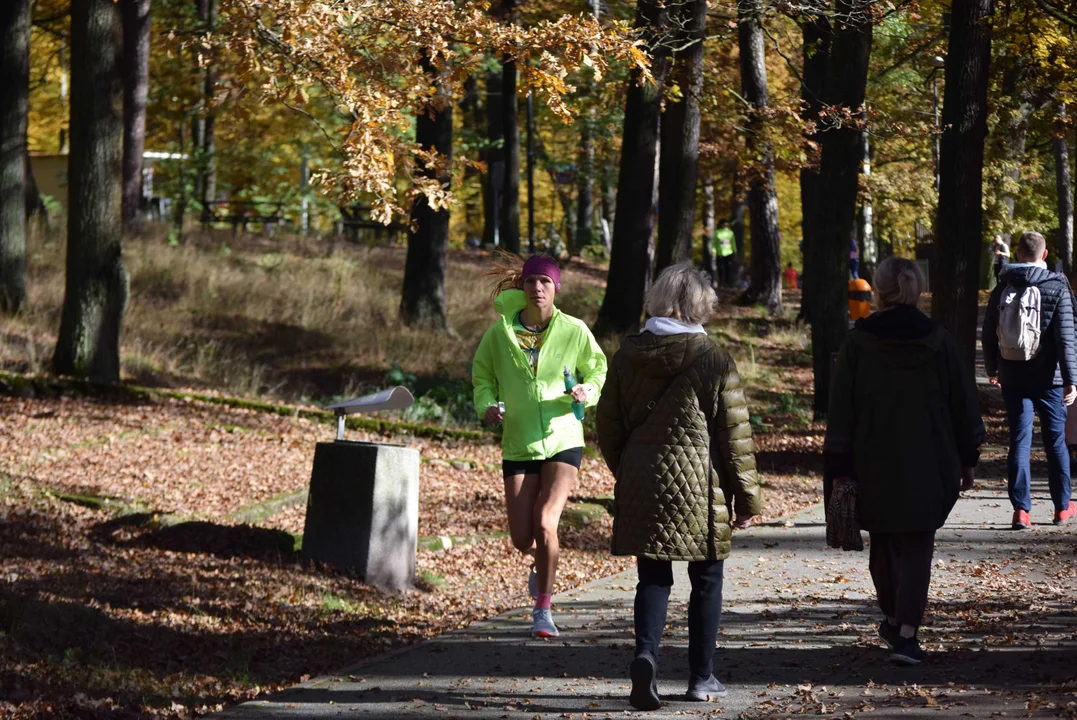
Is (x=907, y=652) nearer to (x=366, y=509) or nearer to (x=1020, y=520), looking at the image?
(x=366, y=509)

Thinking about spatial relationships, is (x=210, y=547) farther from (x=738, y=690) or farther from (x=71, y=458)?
(x=738, y=690)

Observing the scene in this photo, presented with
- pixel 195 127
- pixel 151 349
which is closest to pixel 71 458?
pixel 151 349

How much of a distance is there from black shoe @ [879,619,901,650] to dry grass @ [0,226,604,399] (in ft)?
32.1

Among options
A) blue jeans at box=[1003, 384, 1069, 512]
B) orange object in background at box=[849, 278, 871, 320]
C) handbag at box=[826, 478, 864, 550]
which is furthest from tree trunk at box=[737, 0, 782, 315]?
handbag at box=[826, 478, 864, 550]

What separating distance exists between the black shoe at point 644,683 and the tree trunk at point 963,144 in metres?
9.83

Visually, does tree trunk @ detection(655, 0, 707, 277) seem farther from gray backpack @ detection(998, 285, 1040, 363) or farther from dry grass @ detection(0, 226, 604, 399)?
gray backpack @ detection(998, 285, 1040, 363)

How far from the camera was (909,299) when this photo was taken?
6.21 meters

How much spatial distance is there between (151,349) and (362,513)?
32.1ft

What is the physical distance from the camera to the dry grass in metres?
16.2

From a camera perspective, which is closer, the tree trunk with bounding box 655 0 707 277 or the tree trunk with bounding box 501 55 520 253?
the tree trunk with bounding box 655 0 707 277

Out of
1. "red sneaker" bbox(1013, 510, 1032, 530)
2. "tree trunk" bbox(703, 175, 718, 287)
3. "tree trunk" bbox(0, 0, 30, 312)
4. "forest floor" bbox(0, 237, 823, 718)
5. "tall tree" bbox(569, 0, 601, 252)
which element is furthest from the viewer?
"tree trunk" bbox(703, 175, 718, 287)

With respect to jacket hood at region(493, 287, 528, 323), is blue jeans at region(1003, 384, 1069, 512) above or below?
below

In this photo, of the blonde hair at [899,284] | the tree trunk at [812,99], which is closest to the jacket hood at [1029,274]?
the blonde hair at [899,284]

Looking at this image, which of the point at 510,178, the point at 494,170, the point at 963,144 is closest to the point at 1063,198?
the point at 510,178
